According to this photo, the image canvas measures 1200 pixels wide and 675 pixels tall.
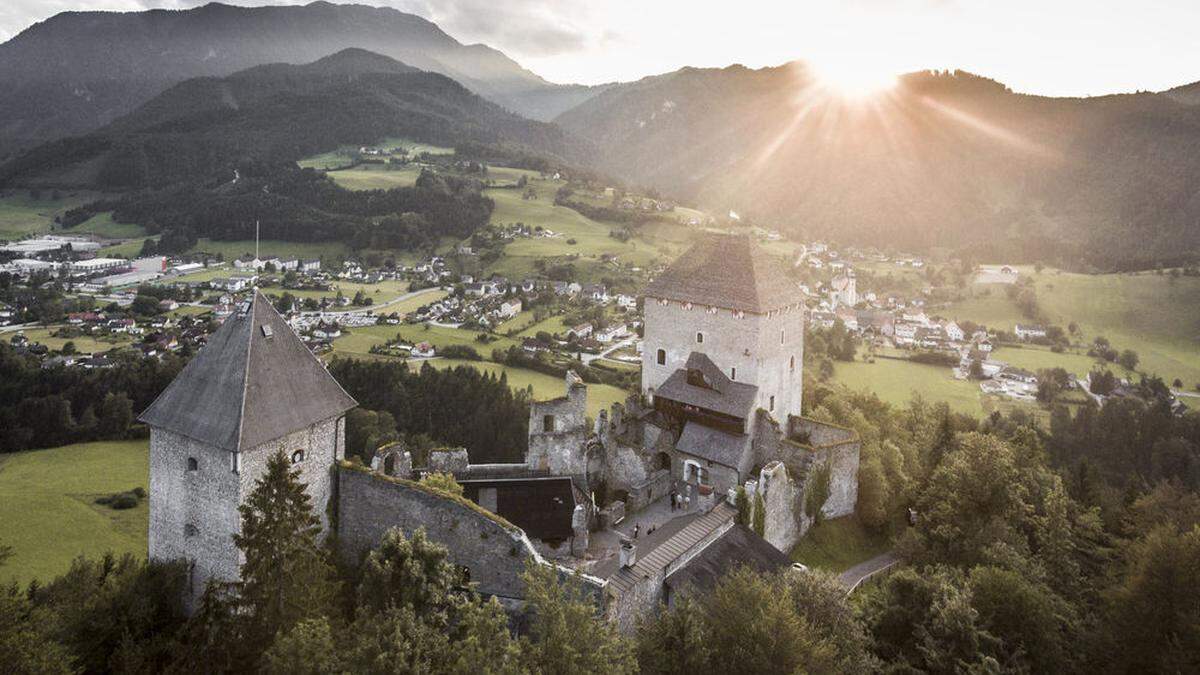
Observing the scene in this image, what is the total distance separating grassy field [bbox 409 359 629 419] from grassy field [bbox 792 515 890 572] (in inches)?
1107

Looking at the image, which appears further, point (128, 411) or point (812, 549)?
point (128, 411)

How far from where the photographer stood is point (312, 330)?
8150 centimetres

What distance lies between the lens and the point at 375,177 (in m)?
156

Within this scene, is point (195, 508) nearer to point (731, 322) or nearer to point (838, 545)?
point (731, 322)

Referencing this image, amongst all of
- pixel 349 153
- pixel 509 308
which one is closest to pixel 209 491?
pixel 509 308

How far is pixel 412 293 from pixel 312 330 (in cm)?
2644

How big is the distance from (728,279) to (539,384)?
1476 inches

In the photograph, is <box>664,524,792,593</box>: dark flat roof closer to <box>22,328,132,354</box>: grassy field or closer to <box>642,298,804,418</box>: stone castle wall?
<box>642,298,804,418</box>: stone castle wall

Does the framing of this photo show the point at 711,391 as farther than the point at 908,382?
No

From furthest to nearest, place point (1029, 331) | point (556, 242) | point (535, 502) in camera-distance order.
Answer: point (556, 242), point (1029, 331), point (535, 502)

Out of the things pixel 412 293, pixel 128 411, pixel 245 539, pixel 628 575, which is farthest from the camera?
pixel 412 293

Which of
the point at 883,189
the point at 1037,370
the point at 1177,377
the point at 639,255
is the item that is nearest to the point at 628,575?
the point at 1037,370

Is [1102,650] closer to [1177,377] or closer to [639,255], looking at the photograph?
[1177,377]

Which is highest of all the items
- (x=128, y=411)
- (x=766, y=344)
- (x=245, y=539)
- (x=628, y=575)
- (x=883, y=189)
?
(x=883, y=189)
